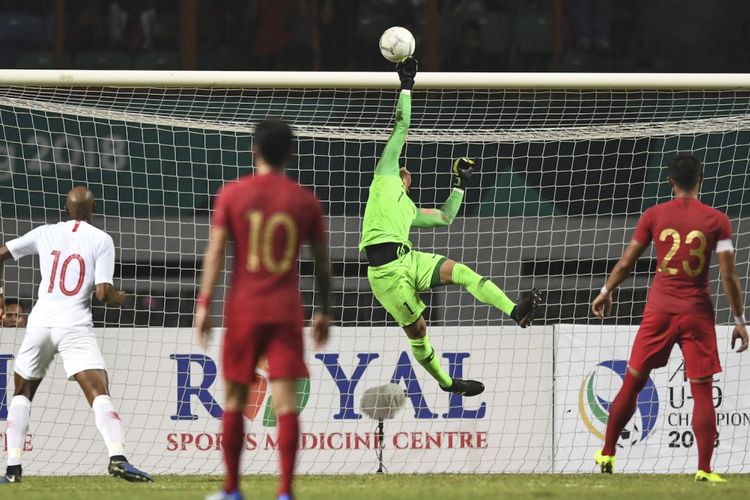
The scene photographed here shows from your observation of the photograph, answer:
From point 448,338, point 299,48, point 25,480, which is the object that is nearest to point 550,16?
point 299,48

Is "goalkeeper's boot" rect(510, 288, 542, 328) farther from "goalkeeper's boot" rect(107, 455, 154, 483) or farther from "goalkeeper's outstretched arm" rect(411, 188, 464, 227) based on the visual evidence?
"goalkeeper's boot" rect(107, 455, 154, 483)

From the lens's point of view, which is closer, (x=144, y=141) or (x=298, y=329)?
(x=298, y=329)

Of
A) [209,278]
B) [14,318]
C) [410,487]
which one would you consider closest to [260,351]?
[209,278]

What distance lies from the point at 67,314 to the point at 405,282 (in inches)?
102

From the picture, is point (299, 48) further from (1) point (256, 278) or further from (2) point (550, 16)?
(1) point (256, 278)

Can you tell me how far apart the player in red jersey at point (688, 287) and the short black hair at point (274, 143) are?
2958 millimetres

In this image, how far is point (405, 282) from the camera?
385 inches

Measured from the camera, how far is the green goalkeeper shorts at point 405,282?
32.1 feet

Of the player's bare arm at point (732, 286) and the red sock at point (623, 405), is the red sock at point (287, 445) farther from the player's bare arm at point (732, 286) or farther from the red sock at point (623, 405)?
the player's bare arm at point (732, 286)

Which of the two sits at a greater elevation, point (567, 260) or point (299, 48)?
point (299, 48)

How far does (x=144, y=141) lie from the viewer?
1384cm

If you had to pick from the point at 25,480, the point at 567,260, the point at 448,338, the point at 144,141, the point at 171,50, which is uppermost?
the point at 171,50

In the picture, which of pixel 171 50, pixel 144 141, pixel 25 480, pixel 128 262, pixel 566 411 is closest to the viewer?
pixel 25 480

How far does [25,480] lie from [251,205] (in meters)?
4.31
